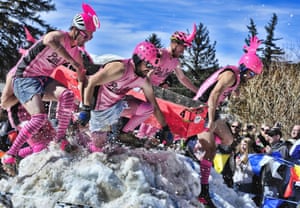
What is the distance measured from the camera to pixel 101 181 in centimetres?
351

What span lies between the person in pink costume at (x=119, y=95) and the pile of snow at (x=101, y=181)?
45 cm

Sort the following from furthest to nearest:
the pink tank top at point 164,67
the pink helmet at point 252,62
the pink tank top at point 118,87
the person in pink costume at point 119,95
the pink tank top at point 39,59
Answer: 1. the pink tank top at point 164,67
2. the pink helmet at point 252,62
3. the pink tank top at point 39,59
4. the pink tank top at point 118,87
5. the person in pink costume at point 119,95

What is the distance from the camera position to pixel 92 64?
5535 millimetres

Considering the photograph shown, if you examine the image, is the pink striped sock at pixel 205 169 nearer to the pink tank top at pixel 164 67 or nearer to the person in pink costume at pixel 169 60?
the person in pink costume at pixel 169 60

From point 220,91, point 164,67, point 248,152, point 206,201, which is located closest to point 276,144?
point 248,152

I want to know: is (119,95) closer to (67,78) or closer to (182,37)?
(67,78)

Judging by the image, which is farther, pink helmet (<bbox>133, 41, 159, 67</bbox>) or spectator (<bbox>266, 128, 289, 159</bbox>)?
spectator (<bbox>266, 128, 289, 159</bbox>)

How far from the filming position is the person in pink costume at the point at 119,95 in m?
4.37

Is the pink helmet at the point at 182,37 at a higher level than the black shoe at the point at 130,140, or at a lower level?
higher

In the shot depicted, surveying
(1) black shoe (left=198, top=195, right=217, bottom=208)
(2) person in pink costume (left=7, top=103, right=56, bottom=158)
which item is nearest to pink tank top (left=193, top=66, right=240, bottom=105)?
(1) black shoe (left=198, top=195, right=217, bottom=208)

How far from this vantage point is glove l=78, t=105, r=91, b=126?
4609 millimetres

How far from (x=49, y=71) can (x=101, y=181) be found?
1766 millimetres

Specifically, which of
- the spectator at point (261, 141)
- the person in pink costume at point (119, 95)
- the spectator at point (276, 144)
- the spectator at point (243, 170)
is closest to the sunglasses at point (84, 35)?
the person in pink costume at point (119, 95)

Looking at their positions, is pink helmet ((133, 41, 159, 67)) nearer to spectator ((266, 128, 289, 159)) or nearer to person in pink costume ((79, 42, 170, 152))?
person in pink costume ((79, 42, 170, 152))
